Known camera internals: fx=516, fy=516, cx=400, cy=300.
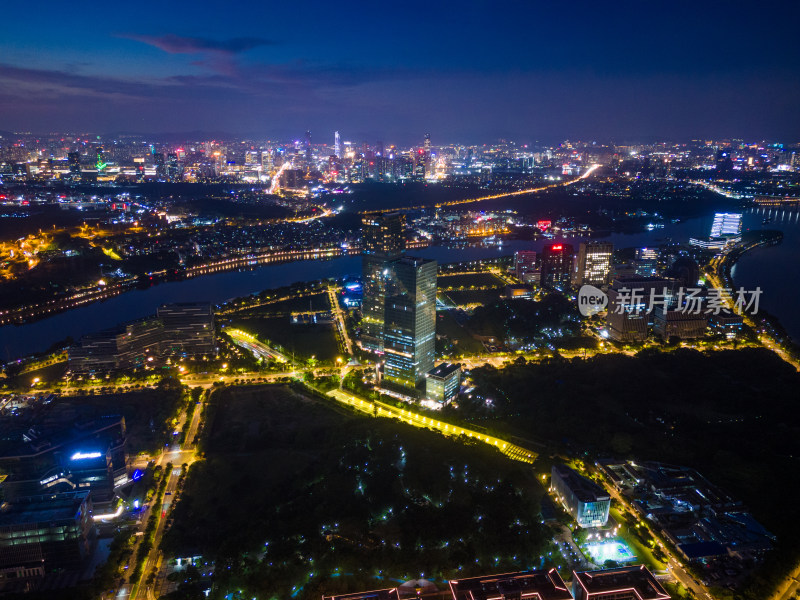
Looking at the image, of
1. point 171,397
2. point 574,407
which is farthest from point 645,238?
point 171,397

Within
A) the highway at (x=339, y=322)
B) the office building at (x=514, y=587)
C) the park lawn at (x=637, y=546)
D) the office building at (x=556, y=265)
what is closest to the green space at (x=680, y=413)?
the park lawn at (x=637, y=546)

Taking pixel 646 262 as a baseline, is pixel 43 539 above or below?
below

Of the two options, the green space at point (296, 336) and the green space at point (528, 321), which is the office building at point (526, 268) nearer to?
the green space at point (528, 321)

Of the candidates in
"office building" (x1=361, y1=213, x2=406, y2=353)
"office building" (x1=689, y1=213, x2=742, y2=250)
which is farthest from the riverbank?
"office building" (x1=361, y1=213, x2=406, y2=353)

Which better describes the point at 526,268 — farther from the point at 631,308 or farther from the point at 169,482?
the point at 169,482

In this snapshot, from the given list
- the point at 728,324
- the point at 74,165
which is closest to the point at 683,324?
the point at 728,324

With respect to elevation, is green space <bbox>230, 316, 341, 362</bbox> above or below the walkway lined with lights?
above

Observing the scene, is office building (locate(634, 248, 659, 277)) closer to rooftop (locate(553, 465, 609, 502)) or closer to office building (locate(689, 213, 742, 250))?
office building (locate(689, 213, 742, 250))
